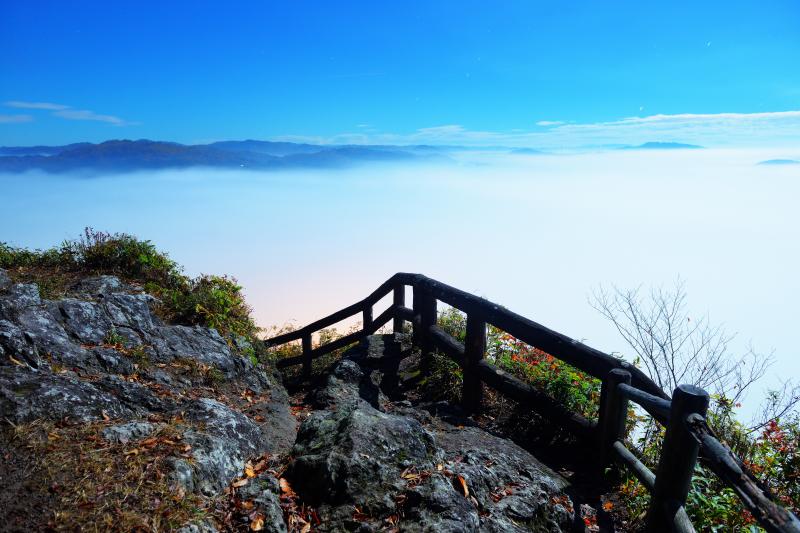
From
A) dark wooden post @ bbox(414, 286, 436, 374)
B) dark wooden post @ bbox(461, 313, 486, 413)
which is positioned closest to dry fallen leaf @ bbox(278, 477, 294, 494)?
dark wooden post @ bbox(461, 313, 486, 413)

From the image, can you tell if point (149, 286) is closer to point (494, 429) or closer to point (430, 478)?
point (494, 429)

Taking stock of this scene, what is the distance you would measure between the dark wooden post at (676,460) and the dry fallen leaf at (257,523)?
2.86 metres

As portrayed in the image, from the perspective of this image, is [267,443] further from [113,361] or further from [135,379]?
[113,361]

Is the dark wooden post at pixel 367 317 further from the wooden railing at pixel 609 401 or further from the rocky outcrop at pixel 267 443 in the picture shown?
the rocky outcrop at pixel 267 443

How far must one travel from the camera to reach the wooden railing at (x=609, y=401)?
292 centimetres

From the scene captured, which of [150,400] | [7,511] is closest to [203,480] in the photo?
[7,511]

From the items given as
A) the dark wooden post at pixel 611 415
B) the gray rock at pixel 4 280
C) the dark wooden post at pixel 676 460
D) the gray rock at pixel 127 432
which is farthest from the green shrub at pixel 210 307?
the dark wooden post at pixel 676 460

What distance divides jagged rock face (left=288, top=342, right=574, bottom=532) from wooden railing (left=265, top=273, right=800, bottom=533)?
2.56ft

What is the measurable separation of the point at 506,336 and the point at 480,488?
4.85 metres

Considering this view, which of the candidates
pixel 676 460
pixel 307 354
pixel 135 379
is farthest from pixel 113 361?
pixel 676 460

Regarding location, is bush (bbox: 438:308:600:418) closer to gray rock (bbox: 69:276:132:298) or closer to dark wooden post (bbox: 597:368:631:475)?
dark wooden post (bbox: 597:368:631:475)

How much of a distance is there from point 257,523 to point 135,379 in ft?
10.7

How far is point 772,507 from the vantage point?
2.47m

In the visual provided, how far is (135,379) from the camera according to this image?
5.81m
